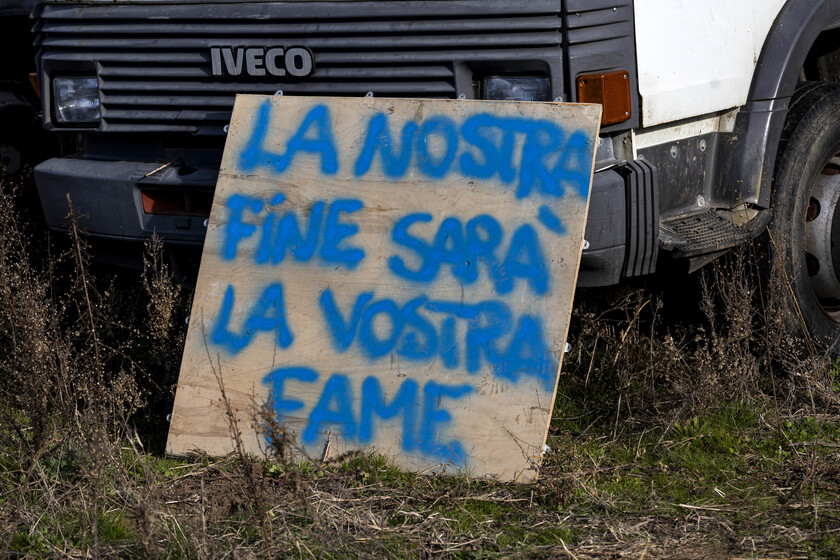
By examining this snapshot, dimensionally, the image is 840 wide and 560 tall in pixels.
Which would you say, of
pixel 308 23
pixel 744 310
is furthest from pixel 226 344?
pixel 744 310

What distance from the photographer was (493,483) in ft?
9.98

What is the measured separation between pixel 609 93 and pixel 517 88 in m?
0.34

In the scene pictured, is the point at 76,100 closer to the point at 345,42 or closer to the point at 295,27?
the point at 295,27

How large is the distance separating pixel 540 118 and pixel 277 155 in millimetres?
1008

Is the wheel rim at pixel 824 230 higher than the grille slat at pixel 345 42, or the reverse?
the grille slat at pixel 345 42

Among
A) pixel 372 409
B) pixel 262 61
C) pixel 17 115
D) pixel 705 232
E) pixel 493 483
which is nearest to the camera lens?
pixel 493 483

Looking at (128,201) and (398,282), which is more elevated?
(128,201)

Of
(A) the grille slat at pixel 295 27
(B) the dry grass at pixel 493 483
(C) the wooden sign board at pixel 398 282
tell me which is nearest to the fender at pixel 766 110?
(B) the dry grass at pixel 493 483

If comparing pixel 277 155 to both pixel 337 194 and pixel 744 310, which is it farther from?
pixel 744 310

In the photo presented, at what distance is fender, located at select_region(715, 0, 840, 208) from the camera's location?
359 cm

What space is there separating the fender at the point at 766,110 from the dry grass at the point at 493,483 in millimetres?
329

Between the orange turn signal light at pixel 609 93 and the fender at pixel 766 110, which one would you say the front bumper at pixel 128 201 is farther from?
the fender at pixel 766 110

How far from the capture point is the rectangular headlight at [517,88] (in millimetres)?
3319

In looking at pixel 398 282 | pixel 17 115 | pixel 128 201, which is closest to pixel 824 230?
pixel 398 282
